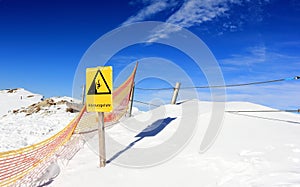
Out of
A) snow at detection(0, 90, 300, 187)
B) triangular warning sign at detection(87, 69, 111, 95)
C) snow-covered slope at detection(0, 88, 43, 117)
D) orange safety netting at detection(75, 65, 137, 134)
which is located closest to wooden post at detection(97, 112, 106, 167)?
snow at detection(0, 90, 300, 187)

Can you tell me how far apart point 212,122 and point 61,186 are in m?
3.86

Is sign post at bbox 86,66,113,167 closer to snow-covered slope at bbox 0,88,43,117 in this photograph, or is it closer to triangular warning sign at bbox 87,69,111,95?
triangular warning sign at bbox 87,69,111,95

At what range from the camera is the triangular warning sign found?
467 centimetres

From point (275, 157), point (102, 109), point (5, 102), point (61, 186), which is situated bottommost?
point (61, 186)

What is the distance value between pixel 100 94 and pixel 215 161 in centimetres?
242

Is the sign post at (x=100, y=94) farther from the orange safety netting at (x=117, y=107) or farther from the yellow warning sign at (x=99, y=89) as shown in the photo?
the orange safety netting at (x=117, y=107)

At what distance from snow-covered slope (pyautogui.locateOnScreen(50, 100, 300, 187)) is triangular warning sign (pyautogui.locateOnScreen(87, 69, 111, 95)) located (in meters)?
1.40

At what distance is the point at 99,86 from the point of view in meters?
4.77

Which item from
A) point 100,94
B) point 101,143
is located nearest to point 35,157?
point 101,143

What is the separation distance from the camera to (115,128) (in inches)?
310

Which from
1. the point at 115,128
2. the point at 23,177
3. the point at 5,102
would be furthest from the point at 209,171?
the point at 5,102

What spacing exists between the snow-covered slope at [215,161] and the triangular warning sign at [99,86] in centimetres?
140

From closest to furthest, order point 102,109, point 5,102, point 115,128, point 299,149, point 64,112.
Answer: point 299,149 < point 102,109 < point 115,128 < point 64,112 < point 5,102

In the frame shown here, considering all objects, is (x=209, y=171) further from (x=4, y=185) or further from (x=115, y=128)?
(x=115, y=128)
